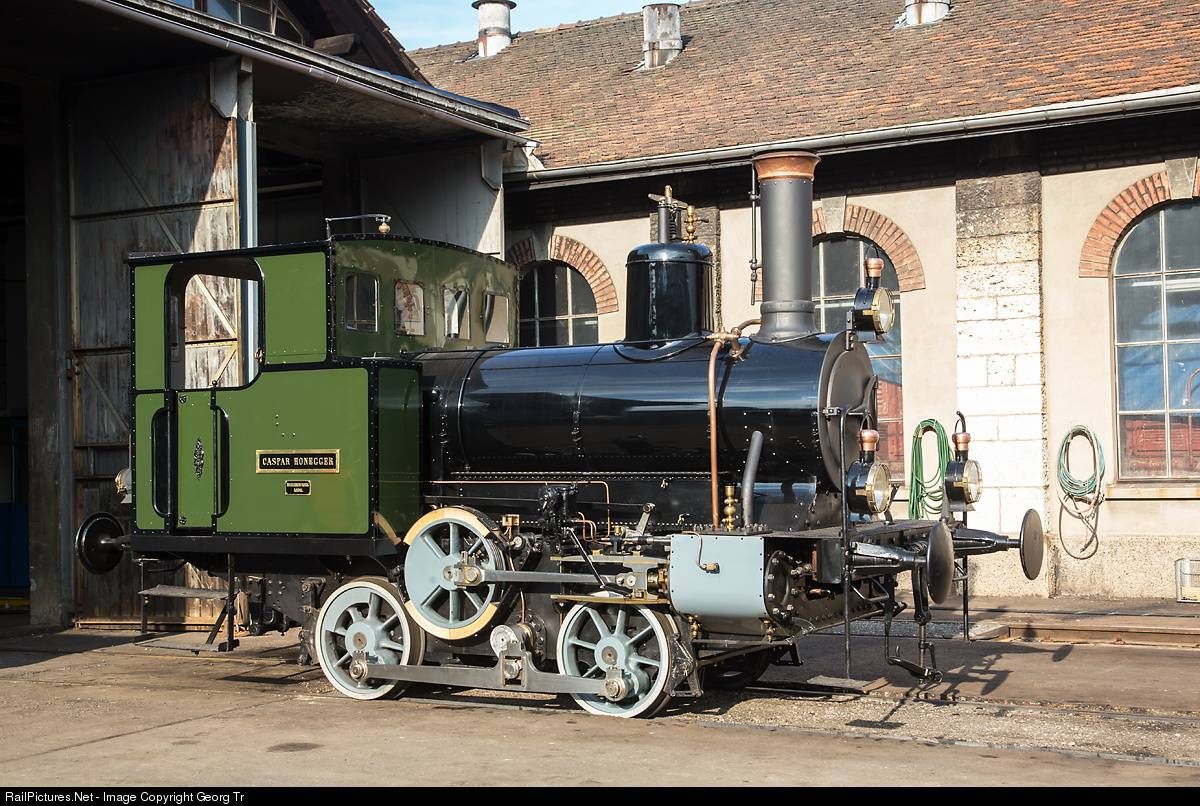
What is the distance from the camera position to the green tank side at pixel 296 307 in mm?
8656

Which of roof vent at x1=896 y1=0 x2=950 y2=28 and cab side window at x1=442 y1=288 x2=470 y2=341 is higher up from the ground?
roof vent at x1=896 y1=0 x2=950 y2=28

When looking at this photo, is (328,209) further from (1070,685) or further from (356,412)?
(1070,685)

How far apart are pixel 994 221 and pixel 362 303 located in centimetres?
739

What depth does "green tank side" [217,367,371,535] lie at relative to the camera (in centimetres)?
855

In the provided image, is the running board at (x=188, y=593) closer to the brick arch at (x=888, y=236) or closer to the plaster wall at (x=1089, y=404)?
the brick arch at (x=888, y=236)

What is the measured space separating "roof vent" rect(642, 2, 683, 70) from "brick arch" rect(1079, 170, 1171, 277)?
6107mm

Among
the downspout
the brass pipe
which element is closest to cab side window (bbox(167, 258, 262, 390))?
the downspout

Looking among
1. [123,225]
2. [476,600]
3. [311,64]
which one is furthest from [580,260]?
[476,600]

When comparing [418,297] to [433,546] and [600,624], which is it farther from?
[600,624]

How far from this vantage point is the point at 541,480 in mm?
8617

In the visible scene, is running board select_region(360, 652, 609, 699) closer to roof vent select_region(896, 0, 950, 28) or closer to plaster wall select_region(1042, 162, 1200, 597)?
plaster wall select_region(1042, 162, 1200, 597)

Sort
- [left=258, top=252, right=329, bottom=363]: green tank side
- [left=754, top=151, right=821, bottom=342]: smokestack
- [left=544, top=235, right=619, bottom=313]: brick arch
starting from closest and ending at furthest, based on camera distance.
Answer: [left=754, top=151, right=821, bottom=342]: smokestack
[left=258, top=252, right=329, bottom=363]: green tank side
[left=544, top=235, right=619, bottom=313]: brick arch

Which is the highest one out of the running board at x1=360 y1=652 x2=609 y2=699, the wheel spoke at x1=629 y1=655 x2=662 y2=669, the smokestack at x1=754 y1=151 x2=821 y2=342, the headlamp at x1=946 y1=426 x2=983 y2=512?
the smokestack at x1=754 y1=151 x2=821 y2=342

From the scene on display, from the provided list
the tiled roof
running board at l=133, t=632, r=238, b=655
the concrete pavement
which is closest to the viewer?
the concrete pavement
